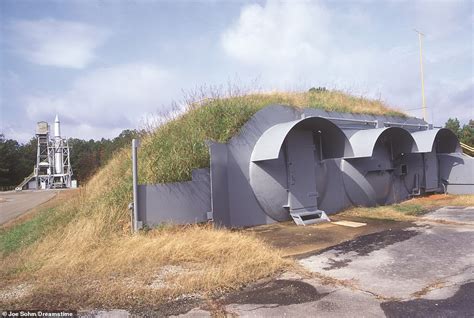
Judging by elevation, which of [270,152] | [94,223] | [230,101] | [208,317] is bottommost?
[208,317]

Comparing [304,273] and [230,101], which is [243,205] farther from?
[304,273]

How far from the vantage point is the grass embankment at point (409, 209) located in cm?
1091

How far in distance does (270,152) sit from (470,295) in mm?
5642

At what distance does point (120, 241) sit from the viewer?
725 cm

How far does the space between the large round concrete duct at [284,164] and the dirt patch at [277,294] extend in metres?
4.47

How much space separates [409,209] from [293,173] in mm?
4128

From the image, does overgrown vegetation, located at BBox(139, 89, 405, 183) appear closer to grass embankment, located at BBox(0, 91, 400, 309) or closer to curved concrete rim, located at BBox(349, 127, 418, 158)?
grass embankment, located at BBox(0, 91, 400, 309)

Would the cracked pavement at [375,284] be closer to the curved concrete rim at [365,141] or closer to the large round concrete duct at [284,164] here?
the large round concrete duct at [284,164]

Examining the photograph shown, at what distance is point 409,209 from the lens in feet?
38.7

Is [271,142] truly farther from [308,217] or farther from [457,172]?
[457,172]

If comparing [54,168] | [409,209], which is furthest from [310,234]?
[54,168]

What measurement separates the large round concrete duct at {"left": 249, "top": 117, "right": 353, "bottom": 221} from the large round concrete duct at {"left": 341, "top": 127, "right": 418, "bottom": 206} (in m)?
1.06

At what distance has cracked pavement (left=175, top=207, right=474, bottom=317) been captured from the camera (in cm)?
437

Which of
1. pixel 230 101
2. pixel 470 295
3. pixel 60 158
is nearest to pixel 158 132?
pixel 230 101
